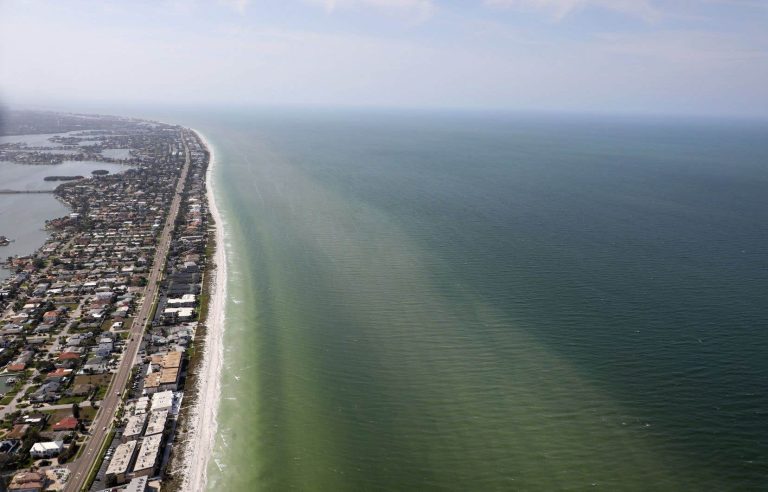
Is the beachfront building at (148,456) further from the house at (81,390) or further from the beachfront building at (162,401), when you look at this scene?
the house at (81,390)

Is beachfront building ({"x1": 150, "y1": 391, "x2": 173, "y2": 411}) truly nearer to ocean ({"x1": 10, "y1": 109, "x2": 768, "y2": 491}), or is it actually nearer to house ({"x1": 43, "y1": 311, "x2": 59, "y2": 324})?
ocean ({"x1": 10, "y1": 109, "x2": 768, "y2": 491})

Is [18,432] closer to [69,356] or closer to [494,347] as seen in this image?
[69,356]

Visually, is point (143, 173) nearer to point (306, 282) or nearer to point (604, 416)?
point (306, 282)

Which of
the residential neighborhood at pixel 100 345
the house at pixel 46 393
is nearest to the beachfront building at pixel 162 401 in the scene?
the residential neighborhood at pixel 100 345

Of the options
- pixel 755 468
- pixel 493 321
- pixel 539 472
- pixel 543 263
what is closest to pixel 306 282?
pixel 493 321

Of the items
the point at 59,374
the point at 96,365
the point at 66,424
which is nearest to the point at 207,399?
the point at 66,424

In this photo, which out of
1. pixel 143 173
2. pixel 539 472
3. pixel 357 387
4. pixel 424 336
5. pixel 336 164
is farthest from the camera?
pixel 336 164
